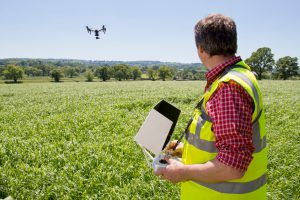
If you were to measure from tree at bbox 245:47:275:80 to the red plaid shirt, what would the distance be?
9646cm

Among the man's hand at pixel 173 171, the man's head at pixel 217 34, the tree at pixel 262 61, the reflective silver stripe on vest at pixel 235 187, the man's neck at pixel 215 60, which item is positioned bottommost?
the reflective silver stripe on vest at pixel 235 187

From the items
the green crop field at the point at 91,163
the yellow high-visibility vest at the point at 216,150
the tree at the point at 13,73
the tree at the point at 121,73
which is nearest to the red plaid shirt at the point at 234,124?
the yellow high-visibility vest at the point at 216,150

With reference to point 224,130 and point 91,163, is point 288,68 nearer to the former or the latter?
point 91,163

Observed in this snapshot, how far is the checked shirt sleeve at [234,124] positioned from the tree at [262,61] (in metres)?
96.5

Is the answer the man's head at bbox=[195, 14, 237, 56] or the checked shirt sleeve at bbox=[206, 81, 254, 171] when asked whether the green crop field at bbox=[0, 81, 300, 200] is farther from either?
the man's head at bbox=[195, 14, 237, 56]

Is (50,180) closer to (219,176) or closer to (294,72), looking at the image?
(219,176)

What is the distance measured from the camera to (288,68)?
284ft

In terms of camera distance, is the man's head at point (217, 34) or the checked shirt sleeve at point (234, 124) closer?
the checked shirt sleeve at point (234, 124)

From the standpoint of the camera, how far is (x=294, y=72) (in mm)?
86125

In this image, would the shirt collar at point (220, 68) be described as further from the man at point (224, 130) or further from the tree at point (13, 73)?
the tree at point (13, 73)

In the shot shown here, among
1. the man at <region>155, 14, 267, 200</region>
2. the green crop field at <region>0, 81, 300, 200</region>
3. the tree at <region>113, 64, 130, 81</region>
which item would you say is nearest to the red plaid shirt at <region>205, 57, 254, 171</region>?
the man at <region>155, 14, 267, 200</region>

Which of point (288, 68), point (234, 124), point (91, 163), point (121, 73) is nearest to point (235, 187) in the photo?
point (234, 124)

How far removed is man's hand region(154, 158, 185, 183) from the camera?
6.12 ft

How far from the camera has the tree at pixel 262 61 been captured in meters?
90.9
